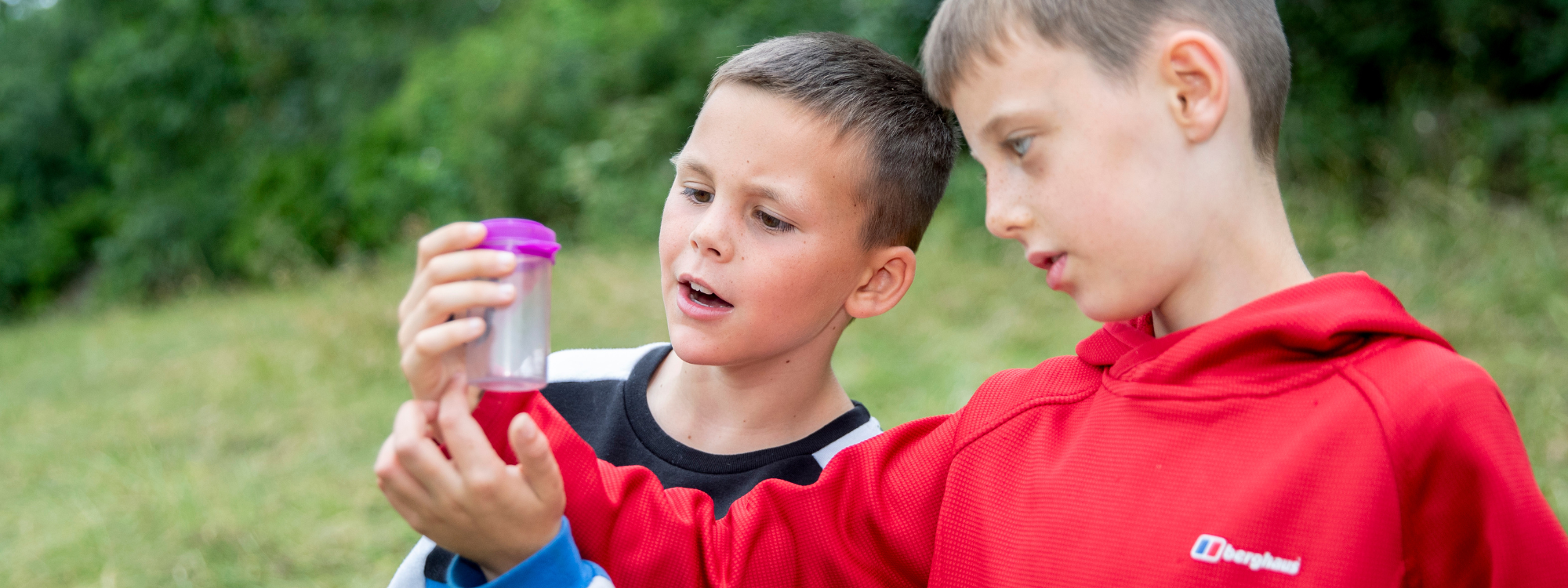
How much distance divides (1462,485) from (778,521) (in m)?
0.84

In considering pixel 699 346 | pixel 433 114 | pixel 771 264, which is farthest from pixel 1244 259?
pixel 433 114

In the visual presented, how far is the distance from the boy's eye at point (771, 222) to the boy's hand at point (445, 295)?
57 centimetres

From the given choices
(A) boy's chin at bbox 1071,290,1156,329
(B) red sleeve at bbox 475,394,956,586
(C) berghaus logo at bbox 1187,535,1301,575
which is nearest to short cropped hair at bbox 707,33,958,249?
(B) red sleeve at bbox 475,394,956,586

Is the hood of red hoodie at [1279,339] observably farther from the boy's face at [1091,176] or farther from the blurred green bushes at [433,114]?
the blurred green bushes at [433,114]

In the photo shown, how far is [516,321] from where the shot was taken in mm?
1265

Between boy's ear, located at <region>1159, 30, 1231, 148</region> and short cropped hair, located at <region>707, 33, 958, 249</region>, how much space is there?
2.10 feet

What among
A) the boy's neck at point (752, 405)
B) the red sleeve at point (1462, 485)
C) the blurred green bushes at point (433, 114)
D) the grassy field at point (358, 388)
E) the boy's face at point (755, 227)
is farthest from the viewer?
the blurred green bushes at point (433, 114)

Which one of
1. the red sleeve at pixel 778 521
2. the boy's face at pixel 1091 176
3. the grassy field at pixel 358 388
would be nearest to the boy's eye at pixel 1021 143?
the boy's face at pixel 1091 176

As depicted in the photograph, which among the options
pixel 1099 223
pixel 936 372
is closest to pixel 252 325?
pixel 936 372

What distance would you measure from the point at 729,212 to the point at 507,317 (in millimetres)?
533

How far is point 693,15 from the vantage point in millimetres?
10242

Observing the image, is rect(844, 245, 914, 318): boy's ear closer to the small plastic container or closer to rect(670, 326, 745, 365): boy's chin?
rect(670, 326, 745, 365): boy's chin

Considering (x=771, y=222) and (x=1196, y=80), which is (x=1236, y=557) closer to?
(x=1196, y=80)

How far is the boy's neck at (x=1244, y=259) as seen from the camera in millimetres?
1283
